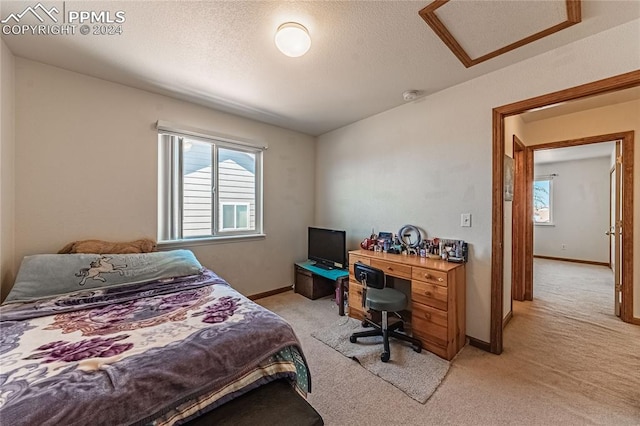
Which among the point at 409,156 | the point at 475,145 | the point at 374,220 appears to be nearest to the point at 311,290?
the point at 374,220

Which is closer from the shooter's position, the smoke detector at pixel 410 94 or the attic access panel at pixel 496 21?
the attic access panel at pixel 496 21

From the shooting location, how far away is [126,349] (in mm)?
1129

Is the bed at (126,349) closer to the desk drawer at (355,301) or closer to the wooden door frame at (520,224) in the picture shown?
the desk drawer at (355,301)

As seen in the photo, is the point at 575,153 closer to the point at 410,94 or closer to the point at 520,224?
the point at 520,224

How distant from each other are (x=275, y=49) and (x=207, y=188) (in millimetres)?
1911

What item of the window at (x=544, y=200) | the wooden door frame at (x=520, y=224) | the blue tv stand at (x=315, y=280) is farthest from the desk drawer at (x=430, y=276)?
the window at (x=544, y=200)

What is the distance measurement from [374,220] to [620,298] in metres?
2.90

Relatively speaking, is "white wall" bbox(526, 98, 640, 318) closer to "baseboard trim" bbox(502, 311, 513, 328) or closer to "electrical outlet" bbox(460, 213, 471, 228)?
"baseboard trim" bbox(502, 311, 513, 328)

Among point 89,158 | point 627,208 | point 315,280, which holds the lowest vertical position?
point 315,280

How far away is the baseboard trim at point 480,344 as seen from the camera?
2.26m

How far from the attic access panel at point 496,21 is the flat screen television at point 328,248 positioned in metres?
2.27

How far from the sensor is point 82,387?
2.90 feet

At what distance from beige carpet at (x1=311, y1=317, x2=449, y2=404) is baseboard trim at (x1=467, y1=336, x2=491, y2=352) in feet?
1.58

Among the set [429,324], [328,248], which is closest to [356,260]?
[328,248]
